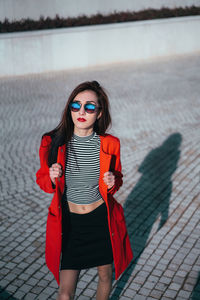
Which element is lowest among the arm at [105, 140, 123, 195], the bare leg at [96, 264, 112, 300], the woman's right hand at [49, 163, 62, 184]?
the bare leg at [96, 264, 112, 300]

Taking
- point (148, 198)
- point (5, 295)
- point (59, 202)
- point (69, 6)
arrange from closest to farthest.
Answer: point (59, 202) → point (5, 295) → point (148, 198) → point (69, 6)

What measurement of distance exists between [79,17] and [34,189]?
39.9 ft

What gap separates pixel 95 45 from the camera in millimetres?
14266

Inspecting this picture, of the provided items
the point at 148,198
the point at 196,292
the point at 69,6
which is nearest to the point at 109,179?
the point at 196,292

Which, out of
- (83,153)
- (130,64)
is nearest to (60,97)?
(130,64)

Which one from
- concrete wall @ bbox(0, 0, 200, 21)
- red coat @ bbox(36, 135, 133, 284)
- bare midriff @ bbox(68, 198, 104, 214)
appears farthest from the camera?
concrete wall @ bbox(0, 0, 200, 21)

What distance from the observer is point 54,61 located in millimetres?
13773

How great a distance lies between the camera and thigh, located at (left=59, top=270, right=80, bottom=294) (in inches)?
114

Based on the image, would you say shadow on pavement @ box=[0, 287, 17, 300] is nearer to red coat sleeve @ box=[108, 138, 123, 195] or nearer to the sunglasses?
red coat sleeve @ box=[108, 138, 123, 195]

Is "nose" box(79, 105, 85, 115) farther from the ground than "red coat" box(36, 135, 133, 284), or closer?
farther from the ground

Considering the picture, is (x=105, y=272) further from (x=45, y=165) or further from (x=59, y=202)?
(x=45, y=165)

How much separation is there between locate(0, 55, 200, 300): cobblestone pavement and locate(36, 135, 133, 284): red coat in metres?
1.01

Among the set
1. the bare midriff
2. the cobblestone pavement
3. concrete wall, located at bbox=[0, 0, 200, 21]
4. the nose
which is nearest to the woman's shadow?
the cobblestone pavement

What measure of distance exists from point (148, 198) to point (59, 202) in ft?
9.56
